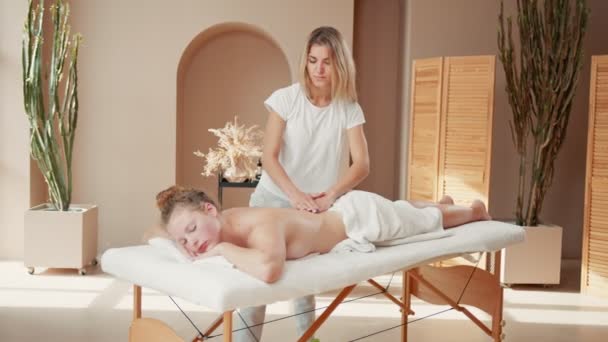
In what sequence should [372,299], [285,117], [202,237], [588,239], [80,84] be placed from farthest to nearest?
[80,84]
[588,239]
[372,299]
[285,117]
[202,237]

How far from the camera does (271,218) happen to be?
1987 mm

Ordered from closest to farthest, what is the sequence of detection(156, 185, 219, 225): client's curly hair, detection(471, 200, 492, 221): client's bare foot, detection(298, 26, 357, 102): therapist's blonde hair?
detection(156, 185, 219, 225): client's curly hair < detection(298, 26, 357, 102): therapist's blonde hair < detection(471, 200, 492, 221): client's bare foot

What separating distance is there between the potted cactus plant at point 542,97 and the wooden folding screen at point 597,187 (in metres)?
0.15

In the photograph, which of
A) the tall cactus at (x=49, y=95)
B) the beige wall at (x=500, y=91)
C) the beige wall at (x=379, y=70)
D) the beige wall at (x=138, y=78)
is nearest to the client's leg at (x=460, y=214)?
the beige wall at (x=500, y=91)

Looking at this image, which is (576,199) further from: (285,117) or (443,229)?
(285,117)

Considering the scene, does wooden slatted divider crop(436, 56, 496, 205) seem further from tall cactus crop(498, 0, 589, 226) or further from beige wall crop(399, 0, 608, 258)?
beige wall crop(399, 0, 608, 258)

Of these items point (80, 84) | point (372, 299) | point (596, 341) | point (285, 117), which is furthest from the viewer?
point (80, 84)

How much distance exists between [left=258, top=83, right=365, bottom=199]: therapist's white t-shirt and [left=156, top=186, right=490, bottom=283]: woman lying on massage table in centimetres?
19

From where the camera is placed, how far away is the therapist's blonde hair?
226 centimetres

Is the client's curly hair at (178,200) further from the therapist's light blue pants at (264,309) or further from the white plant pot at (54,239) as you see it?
the white plant pot at (54,239)

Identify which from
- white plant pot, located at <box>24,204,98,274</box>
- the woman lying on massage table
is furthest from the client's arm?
white plant pot, located at <box>24,204,98,274</box>

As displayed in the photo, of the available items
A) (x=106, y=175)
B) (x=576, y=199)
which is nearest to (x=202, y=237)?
(x=106, y=175)

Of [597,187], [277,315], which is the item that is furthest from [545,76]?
[277,315]

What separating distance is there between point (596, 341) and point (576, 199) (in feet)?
7.48
